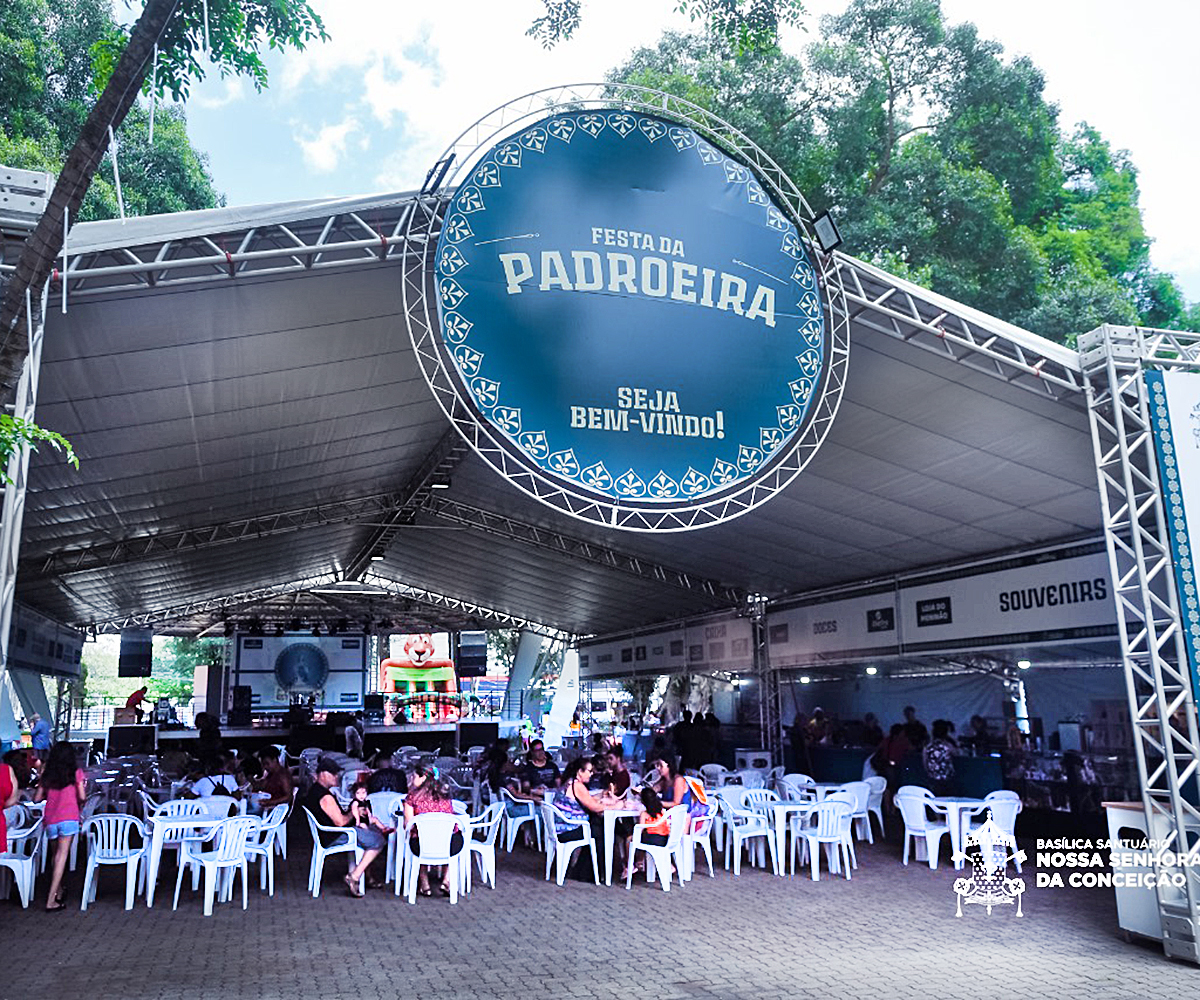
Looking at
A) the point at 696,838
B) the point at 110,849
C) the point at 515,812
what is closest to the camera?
the point at 110,849

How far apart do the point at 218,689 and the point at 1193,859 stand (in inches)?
1075

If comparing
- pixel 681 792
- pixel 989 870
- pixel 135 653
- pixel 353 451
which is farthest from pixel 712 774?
pixel 135 653

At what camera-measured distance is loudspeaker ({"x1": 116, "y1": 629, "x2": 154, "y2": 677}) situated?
71.6ft

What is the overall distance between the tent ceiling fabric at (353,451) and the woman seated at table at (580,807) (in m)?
3.59

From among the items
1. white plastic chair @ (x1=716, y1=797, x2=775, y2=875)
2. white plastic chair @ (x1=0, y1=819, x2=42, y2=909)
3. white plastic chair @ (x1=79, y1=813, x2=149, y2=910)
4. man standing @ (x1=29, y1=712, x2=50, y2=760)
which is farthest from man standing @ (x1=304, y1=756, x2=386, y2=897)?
man standing @ (x1=29, y1=712, x2=50, y2=760)

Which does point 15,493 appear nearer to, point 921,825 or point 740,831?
point 740,831

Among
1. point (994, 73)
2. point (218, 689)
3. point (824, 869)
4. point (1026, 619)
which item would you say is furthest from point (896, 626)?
point (218, 689)

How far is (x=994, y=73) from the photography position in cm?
2114

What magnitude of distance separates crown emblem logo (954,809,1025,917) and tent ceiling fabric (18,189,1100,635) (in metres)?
2.88

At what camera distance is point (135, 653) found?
2188 cm

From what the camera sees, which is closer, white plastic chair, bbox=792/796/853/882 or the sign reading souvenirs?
the sign reading souvenirs

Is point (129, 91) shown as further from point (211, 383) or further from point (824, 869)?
point (824, 869)

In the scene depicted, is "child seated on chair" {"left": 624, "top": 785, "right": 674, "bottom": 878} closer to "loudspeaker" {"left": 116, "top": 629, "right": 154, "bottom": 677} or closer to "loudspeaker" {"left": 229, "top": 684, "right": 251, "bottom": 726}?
"loudspeaker" {"left": 229, "top": 684, "right": 251, "bottom": 726}

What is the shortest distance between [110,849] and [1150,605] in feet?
22.8
